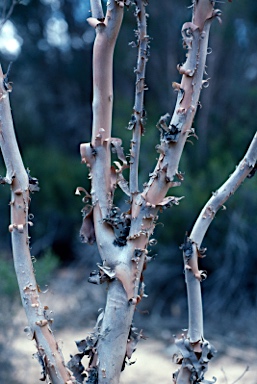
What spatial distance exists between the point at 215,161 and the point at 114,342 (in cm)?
295

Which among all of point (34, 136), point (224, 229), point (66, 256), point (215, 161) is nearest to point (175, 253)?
point (224, 229)

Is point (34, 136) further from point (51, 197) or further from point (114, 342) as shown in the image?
point (114, 342)

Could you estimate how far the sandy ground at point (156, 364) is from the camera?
2.70 metres

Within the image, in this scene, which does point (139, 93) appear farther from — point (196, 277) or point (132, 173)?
point (196, 277)

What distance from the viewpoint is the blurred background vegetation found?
3580mm

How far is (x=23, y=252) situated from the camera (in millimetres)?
847

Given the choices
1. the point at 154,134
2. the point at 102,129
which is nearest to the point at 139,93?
the point at 102,129

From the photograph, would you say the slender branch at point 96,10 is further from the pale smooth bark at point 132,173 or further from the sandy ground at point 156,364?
the sandy ground at point 156,364

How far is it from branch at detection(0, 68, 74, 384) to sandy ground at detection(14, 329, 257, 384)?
6.24 feet

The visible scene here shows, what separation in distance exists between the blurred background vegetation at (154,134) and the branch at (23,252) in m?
1.65

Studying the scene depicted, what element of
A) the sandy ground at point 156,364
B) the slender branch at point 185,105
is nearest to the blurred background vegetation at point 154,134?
the sandy ground at point 156,364

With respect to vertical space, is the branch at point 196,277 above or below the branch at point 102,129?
below

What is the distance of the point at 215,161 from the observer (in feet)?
12.1

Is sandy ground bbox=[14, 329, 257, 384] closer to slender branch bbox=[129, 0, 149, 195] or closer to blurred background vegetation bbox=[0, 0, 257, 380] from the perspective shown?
blurred background vegetation bbox=[0, 0, 257, 380]
